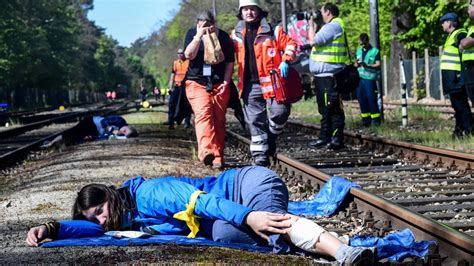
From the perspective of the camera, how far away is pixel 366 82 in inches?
690

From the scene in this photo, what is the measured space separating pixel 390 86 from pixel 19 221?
3273 cm

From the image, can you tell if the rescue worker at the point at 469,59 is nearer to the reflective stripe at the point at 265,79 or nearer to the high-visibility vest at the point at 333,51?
the high-visibility vest at the point at 333,51

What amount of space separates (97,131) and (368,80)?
515cm

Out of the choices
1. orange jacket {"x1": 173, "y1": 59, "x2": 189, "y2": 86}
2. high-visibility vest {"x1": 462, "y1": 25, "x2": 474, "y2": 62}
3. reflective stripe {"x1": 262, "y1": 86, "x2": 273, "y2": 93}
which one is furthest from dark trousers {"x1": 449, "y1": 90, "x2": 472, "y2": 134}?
orange jacket {"x1": 173, "y1": 59, "x2": 189, "y2": 86}

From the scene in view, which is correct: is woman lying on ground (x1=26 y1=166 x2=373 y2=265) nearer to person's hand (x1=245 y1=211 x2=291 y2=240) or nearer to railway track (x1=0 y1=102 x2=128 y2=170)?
person's hand (x1=245 y1=211 x2=291 y2=240)

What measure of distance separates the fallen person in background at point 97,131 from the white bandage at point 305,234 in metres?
12.4

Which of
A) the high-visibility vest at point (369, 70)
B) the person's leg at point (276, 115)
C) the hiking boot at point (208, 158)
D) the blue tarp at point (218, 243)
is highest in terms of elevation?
the high-visibility vest at point (369, 70)

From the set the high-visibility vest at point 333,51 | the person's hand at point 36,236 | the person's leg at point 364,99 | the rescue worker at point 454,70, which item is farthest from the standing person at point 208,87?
the person's leg at point 364,99

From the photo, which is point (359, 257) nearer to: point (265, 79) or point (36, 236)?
point (36, 236)

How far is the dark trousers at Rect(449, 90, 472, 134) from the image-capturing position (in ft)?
43.7

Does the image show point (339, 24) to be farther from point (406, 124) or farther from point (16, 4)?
point (16, 4)

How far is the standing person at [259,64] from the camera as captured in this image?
32.7 ft

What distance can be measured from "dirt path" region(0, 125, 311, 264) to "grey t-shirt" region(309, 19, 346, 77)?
6.91ft

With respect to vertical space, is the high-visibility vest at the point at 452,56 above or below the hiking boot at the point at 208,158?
above
